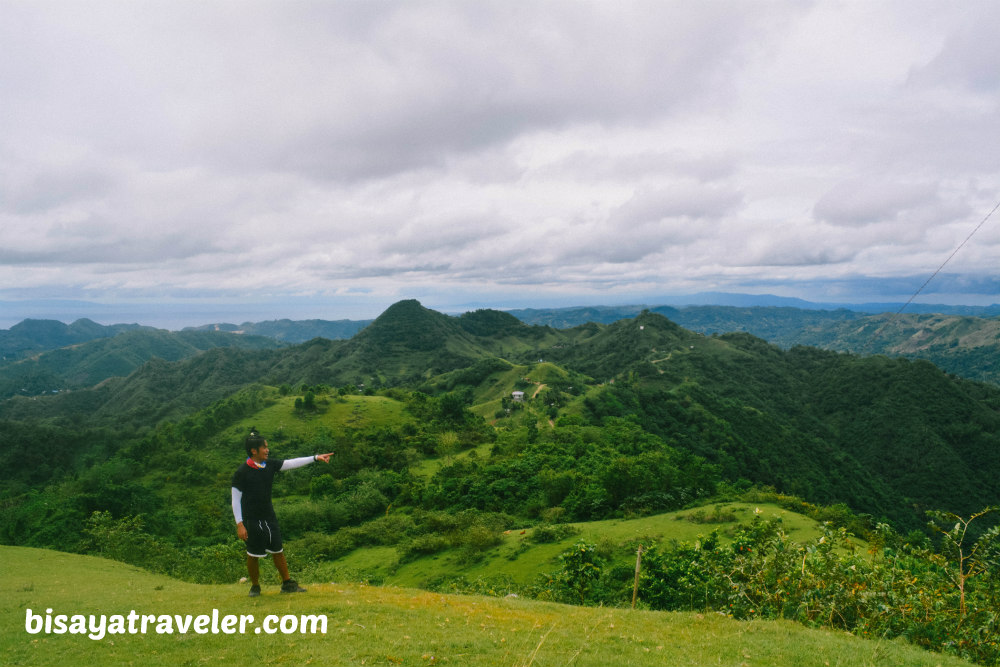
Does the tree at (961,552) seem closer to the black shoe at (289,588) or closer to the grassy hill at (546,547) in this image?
the grassy hill at (546,547)

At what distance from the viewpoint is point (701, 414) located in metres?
88.8

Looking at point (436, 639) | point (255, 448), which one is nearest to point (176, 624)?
point (255, 448)

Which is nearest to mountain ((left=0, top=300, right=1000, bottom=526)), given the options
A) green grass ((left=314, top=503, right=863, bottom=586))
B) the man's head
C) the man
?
green grass ((left=314, top=503, right=863, bottom=586))

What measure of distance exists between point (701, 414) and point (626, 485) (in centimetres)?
6010

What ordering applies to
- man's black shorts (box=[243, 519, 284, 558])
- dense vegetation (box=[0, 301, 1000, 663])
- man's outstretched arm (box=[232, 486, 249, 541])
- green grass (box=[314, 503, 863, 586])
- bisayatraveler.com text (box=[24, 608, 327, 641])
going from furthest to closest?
green grass (box=[314, 503, 863, 586])
dense vegetation (box=[0, 301, 1000, 663])
man's black shorts (box=[243, 519, 284, 558])
man's outstretched arm (box=[232, 486, 249, 541])
bisayatraveler.com text (box=[24, 608, 327, 641])

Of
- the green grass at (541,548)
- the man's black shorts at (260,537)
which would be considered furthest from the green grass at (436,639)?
the green grass at (541,548)

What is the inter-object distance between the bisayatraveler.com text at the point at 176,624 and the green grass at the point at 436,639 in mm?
163

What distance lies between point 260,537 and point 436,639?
4.27 metres

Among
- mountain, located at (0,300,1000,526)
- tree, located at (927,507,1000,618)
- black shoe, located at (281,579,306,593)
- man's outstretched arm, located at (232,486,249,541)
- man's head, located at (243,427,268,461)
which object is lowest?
mountain, located at (0,300,1000,526)

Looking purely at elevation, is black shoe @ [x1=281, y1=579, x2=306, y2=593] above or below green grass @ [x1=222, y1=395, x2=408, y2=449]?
above

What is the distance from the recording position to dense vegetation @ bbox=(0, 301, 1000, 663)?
18.8 meters

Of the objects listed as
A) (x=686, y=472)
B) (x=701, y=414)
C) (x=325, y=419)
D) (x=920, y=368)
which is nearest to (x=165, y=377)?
(x=325, y=419)

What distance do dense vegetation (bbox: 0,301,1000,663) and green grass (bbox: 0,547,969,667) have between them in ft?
6.69

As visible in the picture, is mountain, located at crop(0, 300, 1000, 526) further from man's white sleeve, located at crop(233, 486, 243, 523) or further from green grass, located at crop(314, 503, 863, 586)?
man's white sleeve, located at crop(233, 486, 243, 523)
